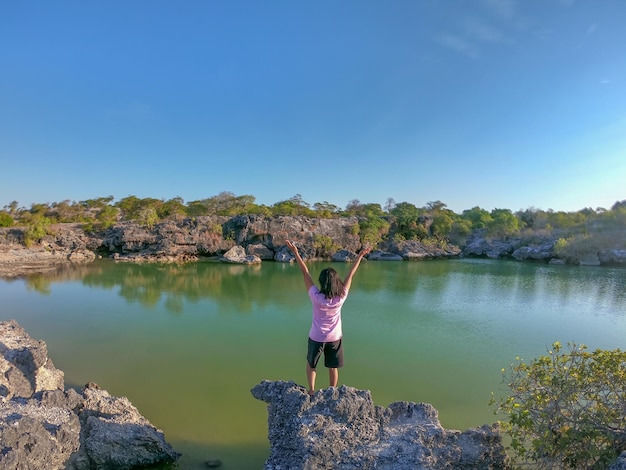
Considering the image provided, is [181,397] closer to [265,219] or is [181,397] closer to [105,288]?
[105,288]

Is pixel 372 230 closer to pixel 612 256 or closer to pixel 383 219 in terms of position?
pixel 383 219

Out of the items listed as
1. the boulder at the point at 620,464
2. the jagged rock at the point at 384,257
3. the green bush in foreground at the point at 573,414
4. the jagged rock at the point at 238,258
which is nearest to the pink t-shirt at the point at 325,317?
the green bush in foreground at the point at 573,414

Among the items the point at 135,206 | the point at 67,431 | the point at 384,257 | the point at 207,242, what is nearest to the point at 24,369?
the point at 67,431

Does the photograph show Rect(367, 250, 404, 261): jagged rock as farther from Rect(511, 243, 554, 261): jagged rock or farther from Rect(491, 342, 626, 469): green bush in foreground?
Rect(491, 342, 626, 469): green bush in foreground

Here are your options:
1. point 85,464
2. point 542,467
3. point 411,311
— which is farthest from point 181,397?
point 411,311

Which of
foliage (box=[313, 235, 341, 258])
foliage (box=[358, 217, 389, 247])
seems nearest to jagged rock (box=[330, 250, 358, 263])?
foliage (box=[313, 235, 341, 258])

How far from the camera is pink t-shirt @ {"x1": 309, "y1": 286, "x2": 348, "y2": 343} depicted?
3236 millimetres

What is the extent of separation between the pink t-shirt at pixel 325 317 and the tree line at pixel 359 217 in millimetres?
28607

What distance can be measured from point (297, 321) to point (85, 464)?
632cm

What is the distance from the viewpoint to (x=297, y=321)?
9133 millimetres

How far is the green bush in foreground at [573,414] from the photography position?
7.68 feet

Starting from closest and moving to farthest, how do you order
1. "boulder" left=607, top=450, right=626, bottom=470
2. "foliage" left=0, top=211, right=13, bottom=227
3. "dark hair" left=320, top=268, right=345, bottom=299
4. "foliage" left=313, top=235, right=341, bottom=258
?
"boulder" left=607, top=450, right=626, bottom=470 < "dark hair" left=320, top=268, right=345, bottom=299 < "foliage" left=313, top=235, right=341, bottom=258 < "foliage" left=0, top=211, right=13, bottom=227

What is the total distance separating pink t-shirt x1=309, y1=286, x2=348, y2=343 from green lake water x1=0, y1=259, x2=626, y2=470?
1382mm

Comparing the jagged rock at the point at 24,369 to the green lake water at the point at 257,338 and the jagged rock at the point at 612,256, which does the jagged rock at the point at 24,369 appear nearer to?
the green lake water at the point at 257,338
